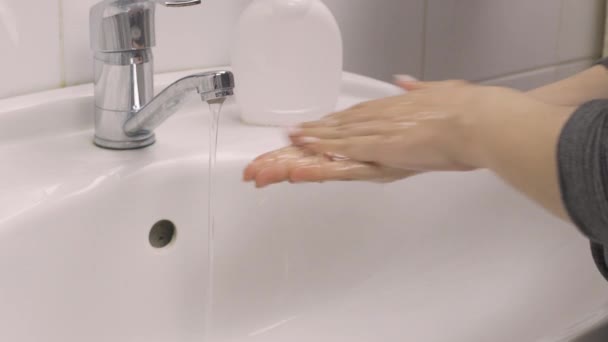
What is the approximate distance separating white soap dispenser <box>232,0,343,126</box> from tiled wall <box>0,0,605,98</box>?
62 millimetres

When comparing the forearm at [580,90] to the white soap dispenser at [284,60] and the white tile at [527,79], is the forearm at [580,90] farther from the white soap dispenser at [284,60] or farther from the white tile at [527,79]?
the white tile at [527,79]

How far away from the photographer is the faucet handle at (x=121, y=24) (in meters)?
0.66

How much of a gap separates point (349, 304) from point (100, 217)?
0.80 feet

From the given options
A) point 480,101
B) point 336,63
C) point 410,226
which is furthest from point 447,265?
point 480,101

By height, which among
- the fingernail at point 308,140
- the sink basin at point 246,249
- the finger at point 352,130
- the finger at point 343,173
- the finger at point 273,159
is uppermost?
the finger at point 352,130

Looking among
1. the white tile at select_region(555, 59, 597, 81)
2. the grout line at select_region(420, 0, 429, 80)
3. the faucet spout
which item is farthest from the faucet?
the white tile at select_region(555, 59, 597, 81)

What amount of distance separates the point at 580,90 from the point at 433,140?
0.72 ft

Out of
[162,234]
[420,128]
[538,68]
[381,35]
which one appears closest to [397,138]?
[420,128]

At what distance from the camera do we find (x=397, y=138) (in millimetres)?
557

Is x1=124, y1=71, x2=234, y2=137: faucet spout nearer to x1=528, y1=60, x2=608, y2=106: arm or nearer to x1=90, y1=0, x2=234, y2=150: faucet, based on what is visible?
x1=90, y1=0, x2=234, y2=150: faucet

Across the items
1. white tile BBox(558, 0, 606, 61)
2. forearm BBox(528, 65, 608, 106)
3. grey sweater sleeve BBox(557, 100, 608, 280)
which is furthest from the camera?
white tile BBox(558, 0, 606, 61)

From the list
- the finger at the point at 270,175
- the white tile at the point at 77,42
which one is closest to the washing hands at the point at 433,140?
the finger at the point at 270,175

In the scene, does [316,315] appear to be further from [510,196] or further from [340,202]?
[510,196]

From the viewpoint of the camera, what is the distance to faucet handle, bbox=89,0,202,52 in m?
0.66
